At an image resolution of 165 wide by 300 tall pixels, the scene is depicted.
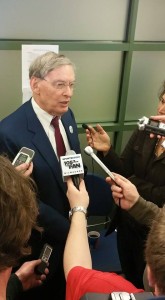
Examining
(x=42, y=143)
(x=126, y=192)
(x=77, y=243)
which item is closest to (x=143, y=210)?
(x=126, y=192)

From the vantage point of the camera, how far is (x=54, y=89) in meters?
1.58

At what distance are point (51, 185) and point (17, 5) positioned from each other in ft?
3.85

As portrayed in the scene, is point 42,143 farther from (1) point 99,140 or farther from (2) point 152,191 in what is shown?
(2) point 152,191

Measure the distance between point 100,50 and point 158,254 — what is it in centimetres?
170

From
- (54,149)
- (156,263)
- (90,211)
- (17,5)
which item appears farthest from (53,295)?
(17,5)

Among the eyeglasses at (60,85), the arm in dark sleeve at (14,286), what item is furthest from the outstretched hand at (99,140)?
the arm in dark sleeve at (14,286)

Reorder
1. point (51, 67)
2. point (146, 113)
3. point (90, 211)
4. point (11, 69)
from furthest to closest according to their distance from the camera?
point (146, 113)
point (90, 211)
point (11, 69)
point (51, 67)

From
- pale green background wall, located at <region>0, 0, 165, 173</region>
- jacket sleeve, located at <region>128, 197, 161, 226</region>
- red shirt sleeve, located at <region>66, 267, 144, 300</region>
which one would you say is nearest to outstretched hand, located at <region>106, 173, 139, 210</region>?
jacket sleeve, located at <region>128, 197, 161, 226</region>

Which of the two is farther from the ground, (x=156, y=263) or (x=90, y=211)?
(x=156, y=263)

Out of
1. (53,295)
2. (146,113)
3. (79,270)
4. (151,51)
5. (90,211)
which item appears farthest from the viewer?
(146,113)

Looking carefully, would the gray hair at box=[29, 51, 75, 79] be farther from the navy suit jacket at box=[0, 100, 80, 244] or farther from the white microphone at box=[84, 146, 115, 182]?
the white microphone at box=[84, 146, 115, 182]

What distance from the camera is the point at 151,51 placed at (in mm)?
2424

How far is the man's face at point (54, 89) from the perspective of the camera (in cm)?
157

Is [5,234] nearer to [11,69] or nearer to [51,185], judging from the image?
[51,185]
